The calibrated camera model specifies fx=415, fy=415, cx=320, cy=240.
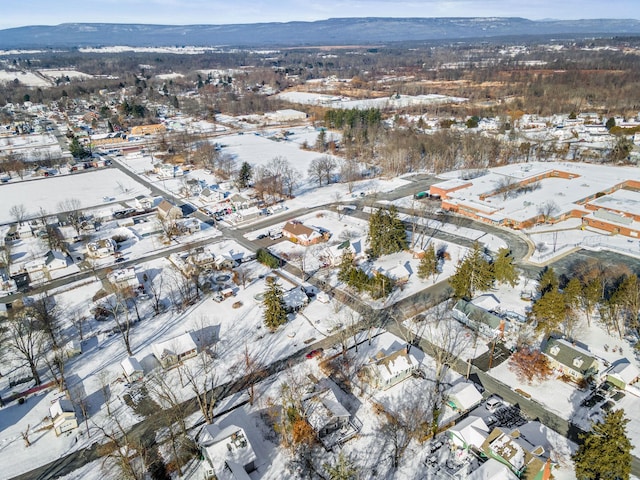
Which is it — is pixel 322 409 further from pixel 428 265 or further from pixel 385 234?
pixel 385 234

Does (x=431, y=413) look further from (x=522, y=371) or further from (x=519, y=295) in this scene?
(x=519, y=295)

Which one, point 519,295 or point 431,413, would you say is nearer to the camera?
point 431,413

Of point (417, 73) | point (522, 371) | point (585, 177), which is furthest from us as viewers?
point (417, 73)

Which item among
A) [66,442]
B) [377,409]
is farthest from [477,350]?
[66,442]

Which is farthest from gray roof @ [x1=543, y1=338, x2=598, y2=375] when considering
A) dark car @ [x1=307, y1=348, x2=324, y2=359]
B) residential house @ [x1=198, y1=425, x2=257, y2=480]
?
residential house @ [x1=198, y1=425, x2=257, y2=480]

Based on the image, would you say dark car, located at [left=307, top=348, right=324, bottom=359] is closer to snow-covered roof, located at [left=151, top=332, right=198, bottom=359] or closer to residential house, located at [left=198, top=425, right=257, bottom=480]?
residential house, located at [left=198, top=425, right=257, bottom=480]

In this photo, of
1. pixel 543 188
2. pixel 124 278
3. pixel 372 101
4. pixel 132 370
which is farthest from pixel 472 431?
pixel 372 101

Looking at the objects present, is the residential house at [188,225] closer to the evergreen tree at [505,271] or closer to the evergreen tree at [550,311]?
the evergreen tree at [505,271]
